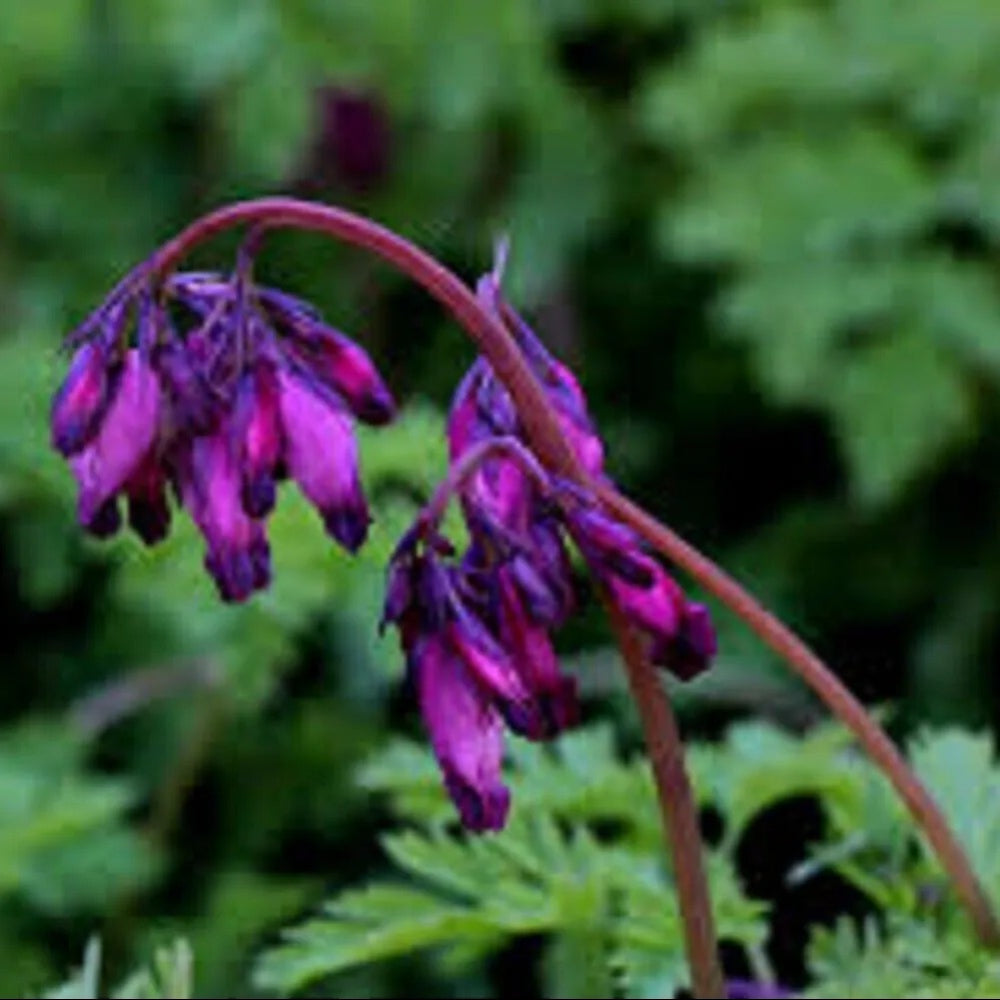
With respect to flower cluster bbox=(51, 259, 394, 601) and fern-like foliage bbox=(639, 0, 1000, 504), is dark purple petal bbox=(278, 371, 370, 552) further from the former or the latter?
fern-like foliage bbox=(639, 0, 1000, 504)

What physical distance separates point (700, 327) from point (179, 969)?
3.58m

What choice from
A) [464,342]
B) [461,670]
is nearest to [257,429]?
[461,670]

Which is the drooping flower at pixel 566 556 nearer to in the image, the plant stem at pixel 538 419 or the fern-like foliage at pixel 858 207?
the plant stem at pixel 538 419

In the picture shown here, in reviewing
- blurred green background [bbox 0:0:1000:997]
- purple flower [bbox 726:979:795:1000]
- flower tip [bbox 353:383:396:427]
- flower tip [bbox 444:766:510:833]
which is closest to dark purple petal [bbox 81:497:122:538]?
flower tip [bbox 353:383:396:427]

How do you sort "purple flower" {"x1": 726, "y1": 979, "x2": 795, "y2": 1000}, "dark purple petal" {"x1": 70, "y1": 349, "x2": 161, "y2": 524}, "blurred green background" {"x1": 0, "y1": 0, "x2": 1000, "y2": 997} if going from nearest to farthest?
1. "dark purple petal" {"x1": 70, "y1": 349, "x2": 161, "y2": 524}
2. "purple flower" {"x1": 726, "y1": 979, "x2": 795, "y2": 1000}
3. "blurred green background" {"x1": 0, "y1": 0, "x2": 1000, "y2": 997}

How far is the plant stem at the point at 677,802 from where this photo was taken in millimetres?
2262

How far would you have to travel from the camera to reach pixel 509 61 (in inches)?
236

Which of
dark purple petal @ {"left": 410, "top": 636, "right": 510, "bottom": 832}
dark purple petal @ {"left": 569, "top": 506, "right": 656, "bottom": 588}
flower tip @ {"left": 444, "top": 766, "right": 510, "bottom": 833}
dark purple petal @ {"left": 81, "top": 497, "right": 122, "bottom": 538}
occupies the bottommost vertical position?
flower tip @ {"left": 444, "top": 766, "right": 510, "bottom": 833}

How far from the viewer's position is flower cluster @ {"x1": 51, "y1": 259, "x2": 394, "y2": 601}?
2.21m

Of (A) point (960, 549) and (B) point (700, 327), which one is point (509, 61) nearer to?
(B) point (700, 327)

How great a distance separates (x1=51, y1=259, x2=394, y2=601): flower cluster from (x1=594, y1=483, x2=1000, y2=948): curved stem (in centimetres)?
23

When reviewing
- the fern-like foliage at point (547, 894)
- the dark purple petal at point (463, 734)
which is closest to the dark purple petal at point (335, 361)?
the dark purple petal at point (463, 734)

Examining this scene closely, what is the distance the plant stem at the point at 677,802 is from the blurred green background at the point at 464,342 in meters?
1.77

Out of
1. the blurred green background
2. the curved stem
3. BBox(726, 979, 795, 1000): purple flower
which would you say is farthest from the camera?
the blurred green background
